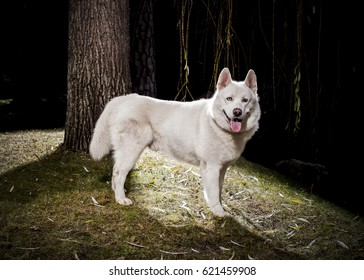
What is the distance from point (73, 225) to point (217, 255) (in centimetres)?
116

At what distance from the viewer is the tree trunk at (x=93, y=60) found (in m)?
3.83

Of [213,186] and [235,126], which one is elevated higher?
[235,126]

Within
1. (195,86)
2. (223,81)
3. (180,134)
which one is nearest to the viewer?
(223,81)

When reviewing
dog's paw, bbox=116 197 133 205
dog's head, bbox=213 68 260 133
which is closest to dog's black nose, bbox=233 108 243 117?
dog's head, bbox=213 68 260 133

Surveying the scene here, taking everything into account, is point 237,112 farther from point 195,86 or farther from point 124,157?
point 195,86

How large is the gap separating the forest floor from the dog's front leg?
0.32 ft

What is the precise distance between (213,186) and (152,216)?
591 mm

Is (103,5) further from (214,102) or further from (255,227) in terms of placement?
(255,227)

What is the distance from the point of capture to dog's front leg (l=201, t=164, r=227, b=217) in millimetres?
3262

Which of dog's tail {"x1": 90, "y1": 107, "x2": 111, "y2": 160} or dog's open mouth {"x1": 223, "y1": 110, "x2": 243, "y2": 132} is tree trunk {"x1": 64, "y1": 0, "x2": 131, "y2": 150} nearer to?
dog's tail {"x1": 90, "y1": 107, "x2": 111, "y2": 160}

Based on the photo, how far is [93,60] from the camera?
12.7ft

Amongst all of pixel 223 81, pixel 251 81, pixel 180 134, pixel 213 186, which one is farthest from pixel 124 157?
pixel 251 81

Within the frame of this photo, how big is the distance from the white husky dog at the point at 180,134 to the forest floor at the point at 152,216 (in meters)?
0.25

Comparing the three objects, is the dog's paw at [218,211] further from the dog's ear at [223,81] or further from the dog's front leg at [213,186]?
the dog's ear at [223,81]
